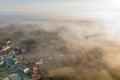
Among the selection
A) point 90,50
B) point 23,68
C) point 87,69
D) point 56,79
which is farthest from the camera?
point 90,50

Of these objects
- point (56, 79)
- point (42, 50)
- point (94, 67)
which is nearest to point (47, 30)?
point (42, 50)

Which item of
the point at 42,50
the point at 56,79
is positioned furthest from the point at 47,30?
the point at 56,79

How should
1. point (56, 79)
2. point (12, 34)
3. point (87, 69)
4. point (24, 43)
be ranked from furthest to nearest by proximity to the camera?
1. point (12, 34)
2. point (24, 43)
3. point (87, 69)
4. point (56, 79)

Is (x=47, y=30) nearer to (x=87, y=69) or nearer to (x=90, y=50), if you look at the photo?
(x=90, y=50)

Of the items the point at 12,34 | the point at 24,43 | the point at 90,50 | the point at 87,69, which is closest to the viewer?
the point at 87,69

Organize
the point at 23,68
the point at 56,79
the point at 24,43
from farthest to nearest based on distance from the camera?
the point at 24,43 < the point at 23,68 < the point at 56,79

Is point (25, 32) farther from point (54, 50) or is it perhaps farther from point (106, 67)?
point (106, 67)

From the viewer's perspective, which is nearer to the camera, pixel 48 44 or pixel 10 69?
pixel 10 69

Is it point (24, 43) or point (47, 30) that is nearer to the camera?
point (24, 43)
